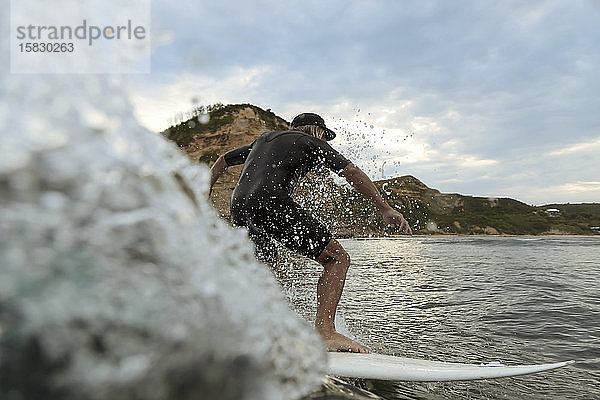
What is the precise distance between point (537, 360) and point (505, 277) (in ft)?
21.9

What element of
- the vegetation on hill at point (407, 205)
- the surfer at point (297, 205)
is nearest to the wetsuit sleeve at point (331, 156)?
the surfer at point (297, 205)

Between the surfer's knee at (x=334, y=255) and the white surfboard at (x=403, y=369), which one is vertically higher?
the surfer's knee at (x=334, y=255)

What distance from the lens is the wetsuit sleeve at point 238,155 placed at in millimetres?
3865

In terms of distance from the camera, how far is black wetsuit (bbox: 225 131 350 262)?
2.98 metres

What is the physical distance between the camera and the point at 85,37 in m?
0.73

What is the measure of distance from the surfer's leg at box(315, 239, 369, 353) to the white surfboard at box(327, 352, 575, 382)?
137 millimetres

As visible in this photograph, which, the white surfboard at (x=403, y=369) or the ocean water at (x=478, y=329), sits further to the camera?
the ocean water at (x=478, y=329)

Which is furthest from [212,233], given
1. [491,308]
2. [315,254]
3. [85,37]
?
[491,308]

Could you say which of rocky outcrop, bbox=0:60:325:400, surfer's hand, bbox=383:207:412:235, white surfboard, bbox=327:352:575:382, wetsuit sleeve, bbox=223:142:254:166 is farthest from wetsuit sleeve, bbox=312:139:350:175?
rocky outcrop, bbox=0:60:325:400

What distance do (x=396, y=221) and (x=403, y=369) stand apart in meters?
1.08

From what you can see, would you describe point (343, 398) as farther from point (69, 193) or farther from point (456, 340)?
point (456, 340)

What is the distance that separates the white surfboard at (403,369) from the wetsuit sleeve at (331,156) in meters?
1.33

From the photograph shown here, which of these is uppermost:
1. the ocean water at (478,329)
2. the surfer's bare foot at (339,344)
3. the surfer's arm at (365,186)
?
the surfer's arm at (365,186)

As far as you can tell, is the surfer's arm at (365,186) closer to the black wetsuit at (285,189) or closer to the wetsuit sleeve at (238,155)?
the black wetsuit at (285,189)
